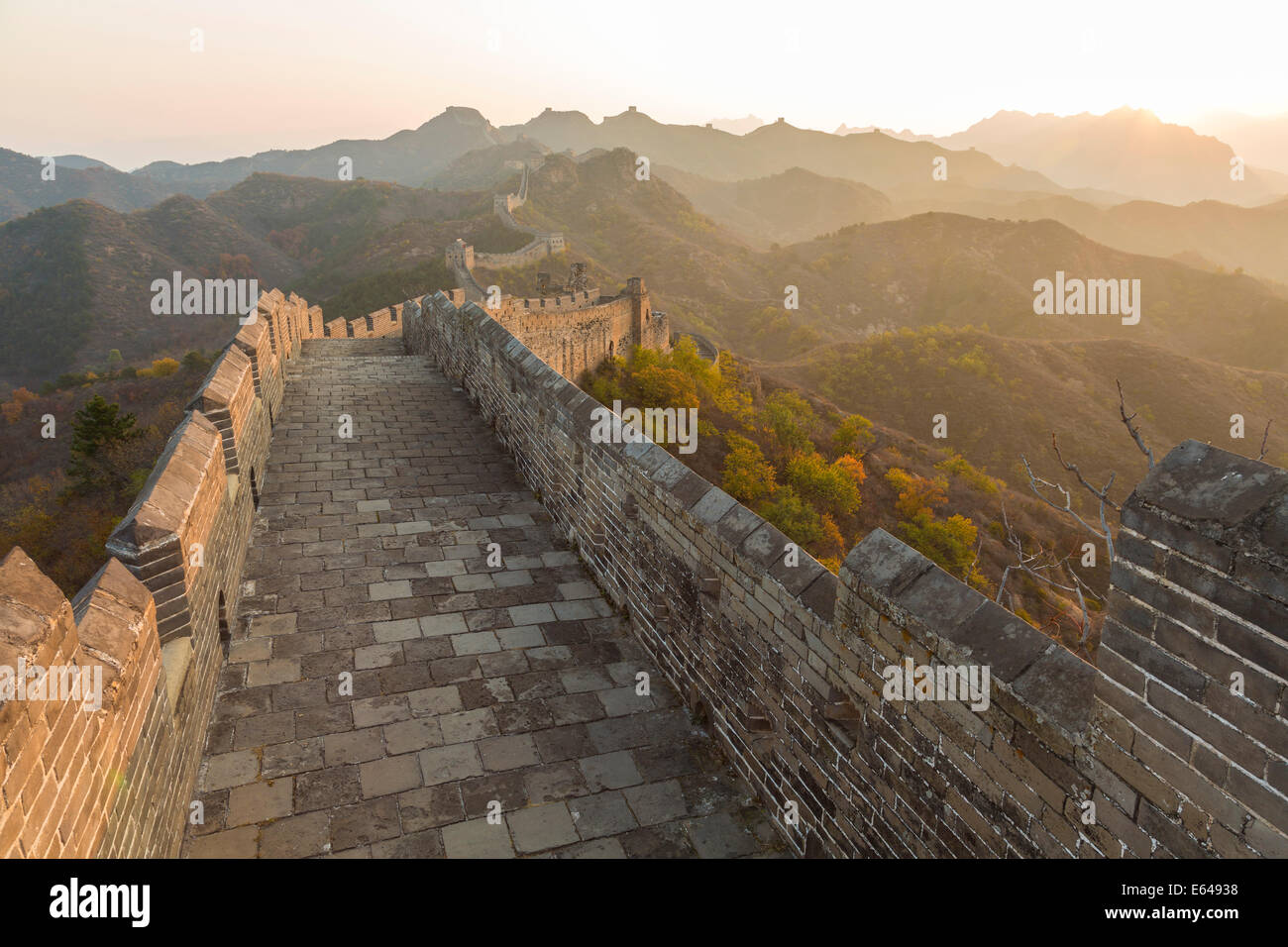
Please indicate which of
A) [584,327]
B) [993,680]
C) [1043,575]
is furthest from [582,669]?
[584,327]

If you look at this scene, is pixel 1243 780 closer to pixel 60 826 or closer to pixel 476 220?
pixel 60 826

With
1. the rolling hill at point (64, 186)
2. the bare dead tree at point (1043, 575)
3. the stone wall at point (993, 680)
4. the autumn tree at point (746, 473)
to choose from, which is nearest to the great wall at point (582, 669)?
the stone wall at point (993, 680)

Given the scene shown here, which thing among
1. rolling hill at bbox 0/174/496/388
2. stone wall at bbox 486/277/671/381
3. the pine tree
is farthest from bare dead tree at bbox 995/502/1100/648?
rolling hill at bbox 0/174/496/388

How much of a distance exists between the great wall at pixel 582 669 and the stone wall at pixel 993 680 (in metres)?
0.01

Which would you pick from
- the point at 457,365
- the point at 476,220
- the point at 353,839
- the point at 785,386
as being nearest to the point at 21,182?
the point at 476,220

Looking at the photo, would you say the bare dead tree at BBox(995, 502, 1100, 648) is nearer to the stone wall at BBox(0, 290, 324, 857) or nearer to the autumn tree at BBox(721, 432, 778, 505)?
the stone wall at BBox(0, 290, 324, 857)

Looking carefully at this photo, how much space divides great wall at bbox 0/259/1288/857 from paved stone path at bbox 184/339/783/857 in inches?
0.9

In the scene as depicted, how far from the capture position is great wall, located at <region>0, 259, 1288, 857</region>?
6.23ft

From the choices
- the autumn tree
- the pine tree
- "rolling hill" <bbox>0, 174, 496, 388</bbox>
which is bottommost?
the autumn tree

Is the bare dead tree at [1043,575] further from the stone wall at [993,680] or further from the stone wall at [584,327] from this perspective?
the stone wall at [584,327]

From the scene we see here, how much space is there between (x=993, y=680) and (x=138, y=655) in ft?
10.6

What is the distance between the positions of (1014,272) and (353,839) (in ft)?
325

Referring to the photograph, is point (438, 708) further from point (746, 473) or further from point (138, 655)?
point (746, 473)

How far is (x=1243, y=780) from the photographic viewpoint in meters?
1.78
